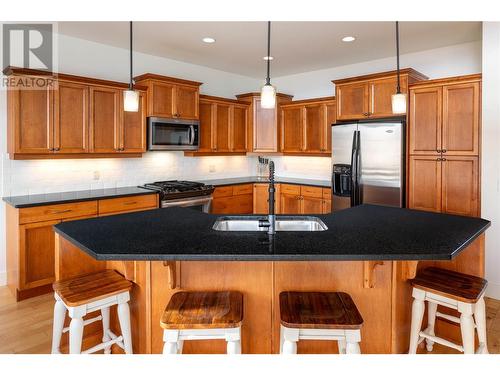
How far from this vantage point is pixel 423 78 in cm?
420

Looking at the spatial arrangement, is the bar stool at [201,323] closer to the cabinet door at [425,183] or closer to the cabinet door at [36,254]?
the cabinet door at [36,254]

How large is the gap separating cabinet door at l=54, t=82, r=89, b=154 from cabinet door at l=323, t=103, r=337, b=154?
3030 mm

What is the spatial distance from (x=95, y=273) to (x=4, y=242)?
85.7 inches

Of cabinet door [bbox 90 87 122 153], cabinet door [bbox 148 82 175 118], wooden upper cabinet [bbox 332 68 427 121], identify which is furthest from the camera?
cabinet door [bbox 148 82 175 118]

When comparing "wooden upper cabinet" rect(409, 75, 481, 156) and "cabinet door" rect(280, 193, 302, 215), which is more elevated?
"wooden upper cabinet" rect(409, 75, 481, 156)

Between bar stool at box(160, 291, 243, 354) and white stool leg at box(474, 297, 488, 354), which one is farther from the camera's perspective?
white stool leg at box(474, 297, 488, 354)

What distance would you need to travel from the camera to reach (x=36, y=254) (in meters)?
3.32

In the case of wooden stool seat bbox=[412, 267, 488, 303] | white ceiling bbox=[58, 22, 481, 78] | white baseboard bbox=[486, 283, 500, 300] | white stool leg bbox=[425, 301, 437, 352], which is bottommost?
white baseboard bbox=[486, 283, 500, 300]

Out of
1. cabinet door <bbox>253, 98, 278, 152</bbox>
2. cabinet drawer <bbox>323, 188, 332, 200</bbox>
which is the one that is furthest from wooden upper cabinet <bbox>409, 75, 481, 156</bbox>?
cabinet door <bbox>253, 98, 278, 152</bbox>

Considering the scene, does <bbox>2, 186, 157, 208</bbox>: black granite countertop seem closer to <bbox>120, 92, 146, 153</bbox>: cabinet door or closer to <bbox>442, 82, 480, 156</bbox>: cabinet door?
<bbox>120, 92, 146, 153</bbox>: cabinet door

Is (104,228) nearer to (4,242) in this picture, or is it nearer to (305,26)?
(4,242)

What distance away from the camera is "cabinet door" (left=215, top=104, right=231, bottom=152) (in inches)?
205

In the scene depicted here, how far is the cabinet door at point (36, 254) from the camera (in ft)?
10.6

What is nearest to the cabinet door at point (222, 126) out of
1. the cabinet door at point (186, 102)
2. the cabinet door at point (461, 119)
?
the cabinet door at point (186, 102)
